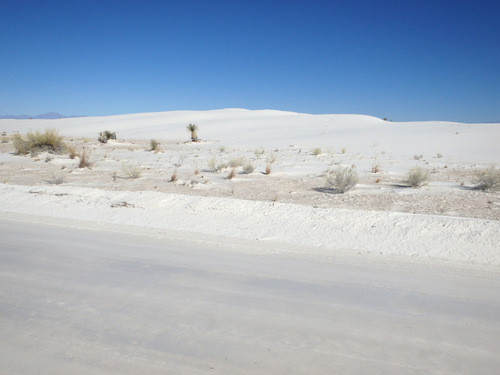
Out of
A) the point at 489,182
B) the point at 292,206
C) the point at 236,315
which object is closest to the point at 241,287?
the point at 236,315

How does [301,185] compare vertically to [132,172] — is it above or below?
below

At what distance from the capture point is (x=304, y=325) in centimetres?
303

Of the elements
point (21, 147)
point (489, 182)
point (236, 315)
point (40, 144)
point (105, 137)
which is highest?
point (105, 137)

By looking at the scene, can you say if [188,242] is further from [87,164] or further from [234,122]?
[234,122]

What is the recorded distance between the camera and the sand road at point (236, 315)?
8.31 ft

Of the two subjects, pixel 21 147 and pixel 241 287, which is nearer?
pixel 241 287

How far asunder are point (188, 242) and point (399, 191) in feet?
24.7

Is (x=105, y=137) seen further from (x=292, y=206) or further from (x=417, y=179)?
(x=292, y=206)

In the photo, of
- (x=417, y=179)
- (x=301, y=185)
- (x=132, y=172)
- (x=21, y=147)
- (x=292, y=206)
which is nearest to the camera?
(x=292, y=206)

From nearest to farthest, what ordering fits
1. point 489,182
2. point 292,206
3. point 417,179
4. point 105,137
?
point 292,206 < point 489,182 < point 417,179 < point 105,137

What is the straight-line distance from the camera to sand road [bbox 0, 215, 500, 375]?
8.31 feet

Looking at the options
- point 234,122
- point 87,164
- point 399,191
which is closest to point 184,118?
point 234,122

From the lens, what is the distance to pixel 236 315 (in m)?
3.18

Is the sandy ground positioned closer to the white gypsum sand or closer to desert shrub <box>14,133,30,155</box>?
the white gypsum sand
